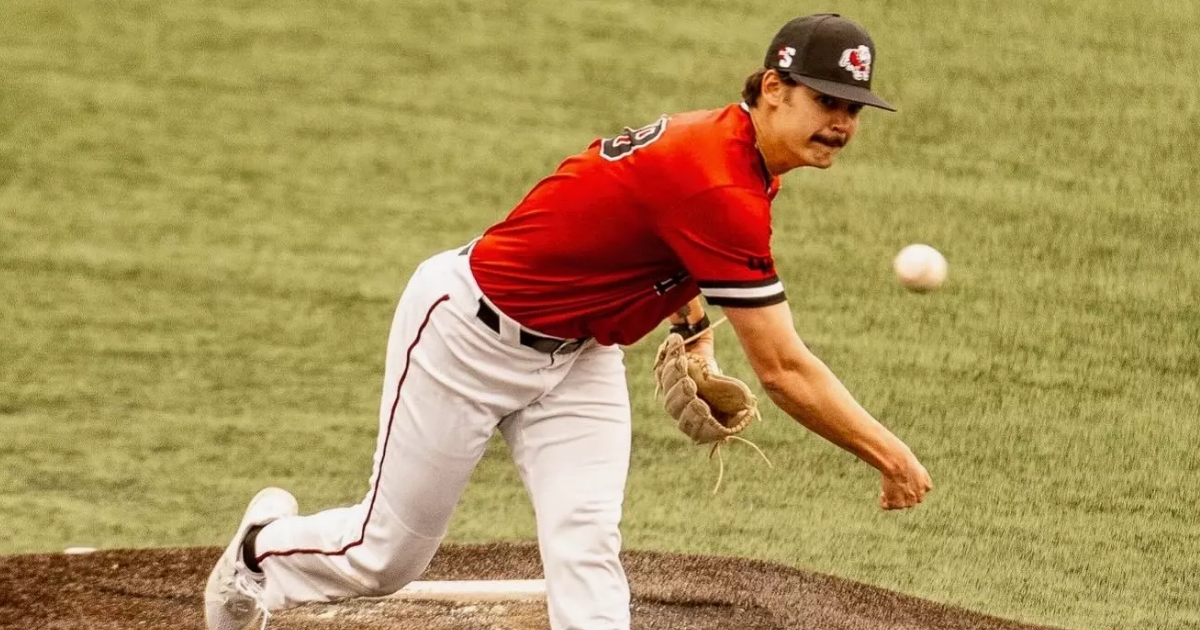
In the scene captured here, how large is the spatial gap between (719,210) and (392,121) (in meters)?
6.12

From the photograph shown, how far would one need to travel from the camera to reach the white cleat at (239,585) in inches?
167

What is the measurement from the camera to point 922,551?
545 centimetres

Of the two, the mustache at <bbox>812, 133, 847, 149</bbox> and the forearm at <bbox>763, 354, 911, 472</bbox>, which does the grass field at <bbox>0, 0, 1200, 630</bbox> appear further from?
the mustache at <bbox>812, 133, 847, 149</bbox>

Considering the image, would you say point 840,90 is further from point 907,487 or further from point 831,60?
point 907,487

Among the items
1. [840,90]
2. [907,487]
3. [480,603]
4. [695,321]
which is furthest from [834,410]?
[480,603]

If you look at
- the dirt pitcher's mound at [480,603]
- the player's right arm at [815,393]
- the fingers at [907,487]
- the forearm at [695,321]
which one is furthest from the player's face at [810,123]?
the dirt pitcher's mound at [480,603]

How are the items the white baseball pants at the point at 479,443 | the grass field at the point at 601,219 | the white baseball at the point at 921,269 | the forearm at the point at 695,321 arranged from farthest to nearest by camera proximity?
the grass field at the point at 601,219, the white baseball at the point at 921,269, the forearm at the point at 695,321, the white baseball pants at the point at 479,443

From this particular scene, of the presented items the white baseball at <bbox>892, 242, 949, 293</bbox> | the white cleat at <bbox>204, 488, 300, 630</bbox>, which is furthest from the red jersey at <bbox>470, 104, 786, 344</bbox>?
the white baseball at <bbox>892, 242, 949, 293</bbox>

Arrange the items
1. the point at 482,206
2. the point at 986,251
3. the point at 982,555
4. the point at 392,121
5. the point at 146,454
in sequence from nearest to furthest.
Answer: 1. the point at 982,555
2. the point at 146,454
3. the point at 986,251
4. the point at 482,206
5. the point at 392,121

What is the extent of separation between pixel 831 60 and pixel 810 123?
0.14 meters

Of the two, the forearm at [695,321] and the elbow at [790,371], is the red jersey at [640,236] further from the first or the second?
the forearm at [695,321]

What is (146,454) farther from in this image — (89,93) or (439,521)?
(89,93)

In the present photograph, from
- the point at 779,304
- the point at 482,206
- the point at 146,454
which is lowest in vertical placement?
the point at 146,454

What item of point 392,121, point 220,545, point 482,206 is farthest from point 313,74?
point 220,545
